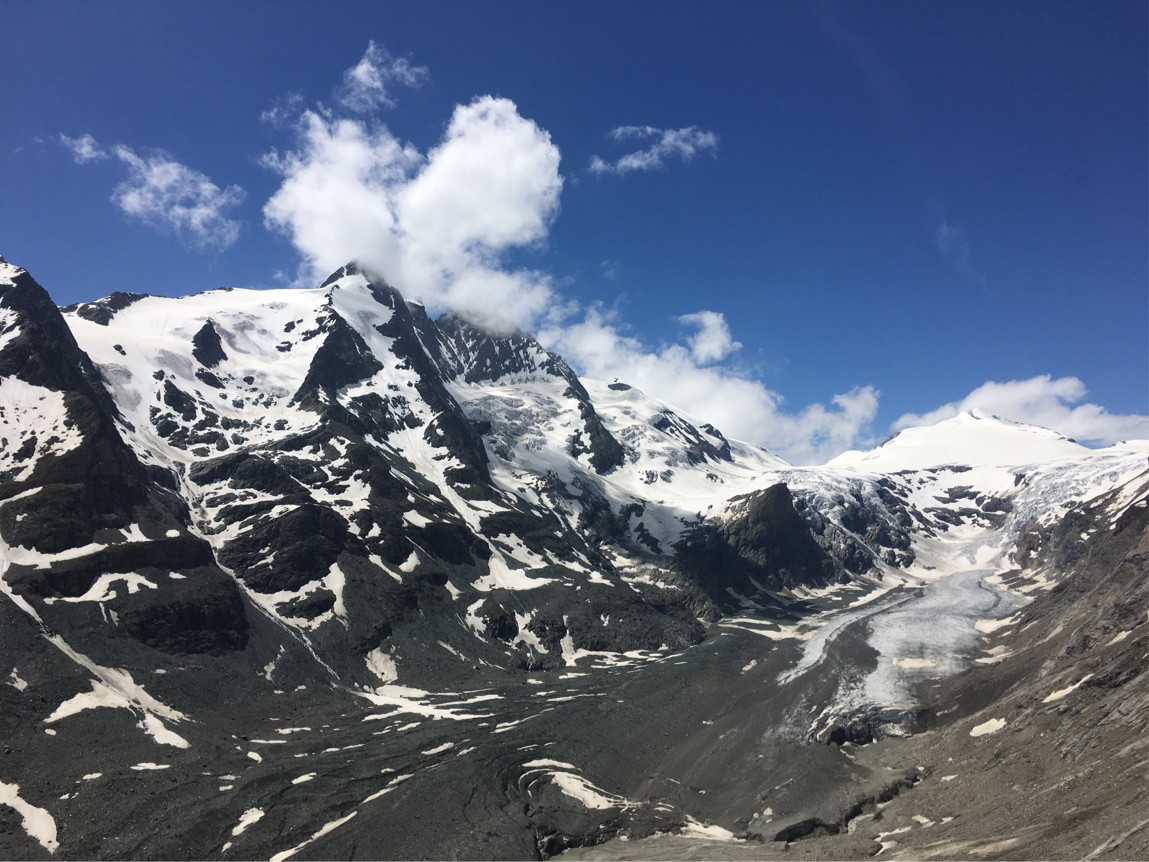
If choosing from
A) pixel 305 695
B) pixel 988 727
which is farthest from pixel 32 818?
pixel 988 727

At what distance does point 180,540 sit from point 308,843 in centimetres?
10063

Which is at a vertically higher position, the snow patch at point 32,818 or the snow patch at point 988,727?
the snow patch at point 32,818

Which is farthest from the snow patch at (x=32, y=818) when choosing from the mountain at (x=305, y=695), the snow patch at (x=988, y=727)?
the snow patch at (x=988, y=727)

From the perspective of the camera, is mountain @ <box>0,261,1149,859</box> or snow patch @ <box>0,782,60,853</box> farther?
mountain @ <box>0,261,1149,859</box>

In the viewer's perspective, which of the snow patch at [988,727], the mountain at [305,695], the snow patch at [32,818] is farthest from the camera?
the snow patch at [988,727]

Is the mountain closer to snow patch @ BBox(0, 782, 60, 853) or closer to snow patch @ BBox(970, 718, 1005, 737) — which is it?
snow patch @ BBox(0, 782, 60, 853)

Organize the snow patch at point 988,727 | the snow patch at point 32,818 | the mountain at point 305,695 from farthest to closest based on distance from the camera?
the snow patch at point 988,727 < the mountain at point 305,695 < the snow patch at point 32,818

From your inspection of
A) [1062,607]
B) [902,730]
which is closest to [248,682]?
[902,730]

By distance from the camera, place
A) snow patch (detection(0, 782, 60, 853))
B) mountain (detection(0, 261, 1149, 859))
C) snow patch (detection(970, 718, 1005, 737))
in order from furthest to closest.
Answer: snow patch (detection(970, 718, 1005, 737))
mountain (detection(0, 261, 1149, 859))
snow patch (detection(0, 782, 60, 853))

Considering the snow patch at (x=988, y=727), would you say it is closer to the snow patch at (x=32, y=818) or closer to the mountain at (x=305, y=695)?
the mountain at (x=305, y=695)

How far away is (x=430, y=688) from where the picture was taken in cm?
15525

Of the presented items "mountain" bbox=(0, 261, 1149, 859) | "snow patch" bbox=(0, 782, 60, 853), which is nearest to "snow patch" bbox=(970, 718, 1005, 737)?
Result: "mountain" bbox=(0, 261, 1149, 859)

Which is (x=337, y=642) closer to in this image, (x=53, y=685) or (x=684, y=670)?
(x=53, y=685)

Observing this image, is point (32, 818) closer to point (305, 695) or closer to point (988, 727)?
point (305, 695)
